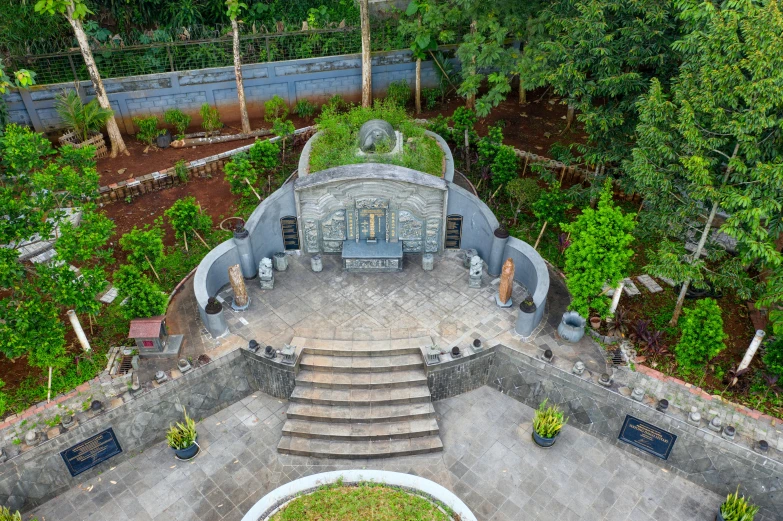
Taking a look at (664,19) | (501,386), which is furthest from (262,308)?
(664,19)

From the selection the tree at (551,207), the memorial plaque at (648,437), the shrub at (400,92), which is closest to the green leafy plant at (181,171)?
the shrub at (400,92)

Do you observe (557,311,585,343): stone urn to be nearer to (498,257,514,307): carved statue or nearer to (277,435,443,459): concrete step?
(498,257,514,307): carved statue

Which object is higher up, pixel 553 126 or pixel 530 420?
pixel 553 126

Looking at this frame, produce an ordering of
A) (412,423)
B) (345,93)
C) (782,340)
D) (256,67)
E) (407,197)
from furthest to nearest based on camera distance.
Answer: (345,93), (256,67), (407,197), (412,423), (782,340)

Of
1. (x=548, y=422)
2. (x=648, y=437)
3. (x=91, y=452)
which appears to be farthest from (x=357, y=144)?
(x=648, y=437)

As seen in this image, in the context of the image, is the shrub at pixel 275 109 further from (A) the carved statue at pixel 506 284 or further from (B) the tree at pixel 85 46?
(A) the carved statue at pixel 506 284

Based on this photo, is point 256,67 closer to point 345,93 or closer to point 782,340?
point 345,93

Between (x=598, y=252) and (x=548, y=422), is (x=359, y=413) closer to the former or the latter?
(x=548, y=422)
